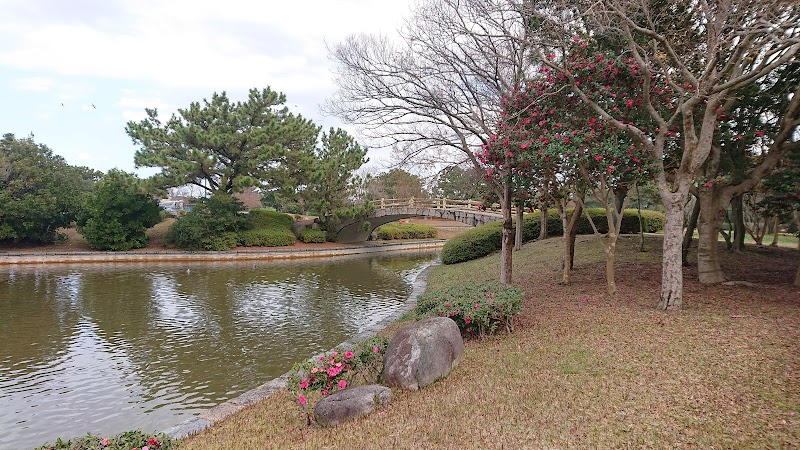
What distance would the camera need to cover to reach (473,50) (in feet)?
33.2

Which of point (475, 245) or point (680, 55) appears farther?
point (475, 245)

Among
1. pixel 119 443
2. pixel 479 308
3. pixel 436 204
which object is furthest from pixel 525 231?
pixel 119 443

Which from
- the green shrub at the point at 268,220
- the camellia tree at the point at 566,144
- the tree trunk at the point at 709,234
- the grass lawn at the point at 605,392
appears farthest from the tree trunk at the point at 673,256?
the green shrub at the point at 268,220

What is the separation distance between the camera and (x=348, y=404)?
4.71 meters

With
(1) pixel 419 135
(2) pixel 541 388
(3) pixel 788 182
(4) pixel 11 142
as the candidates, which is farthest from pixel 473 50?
(4) pixel 11 142

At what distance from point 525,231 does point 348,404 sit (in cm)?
1827

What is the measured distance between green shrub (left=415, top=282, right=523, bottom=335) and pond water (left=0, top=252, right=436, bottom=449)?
306 cm

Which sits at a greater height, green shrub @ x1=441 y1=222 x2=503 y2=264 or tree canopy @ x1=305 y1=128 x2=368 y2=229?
tree canopy @ x1=305 y1=128 x2=368 y2=229

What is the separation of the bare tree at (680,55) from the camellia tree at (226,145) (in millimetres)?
20193

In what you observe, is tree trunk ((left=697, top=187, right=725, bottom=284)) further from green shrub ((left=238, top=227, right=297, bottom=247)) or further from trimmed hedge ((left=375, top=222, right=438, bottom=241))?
trimmed hedge ((left=375, top=222, right=438, bottom=241))

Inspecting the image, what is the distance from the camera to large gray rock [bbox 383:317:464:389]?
542 cm

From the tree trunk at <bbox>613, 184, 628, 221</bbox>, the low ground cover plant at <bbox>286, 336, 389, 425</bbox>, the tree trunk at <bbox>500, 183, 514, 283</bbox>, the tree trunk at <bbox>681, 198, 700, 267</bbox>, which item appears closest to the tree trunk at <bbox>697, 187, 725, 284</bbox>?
the tree trunk at <bbox>613, 184, 628, 221</bbox>

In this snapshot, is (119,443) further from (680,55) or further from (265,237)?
(265,237)

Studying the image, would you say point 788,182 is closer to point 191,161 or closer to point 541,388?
point 541,388
